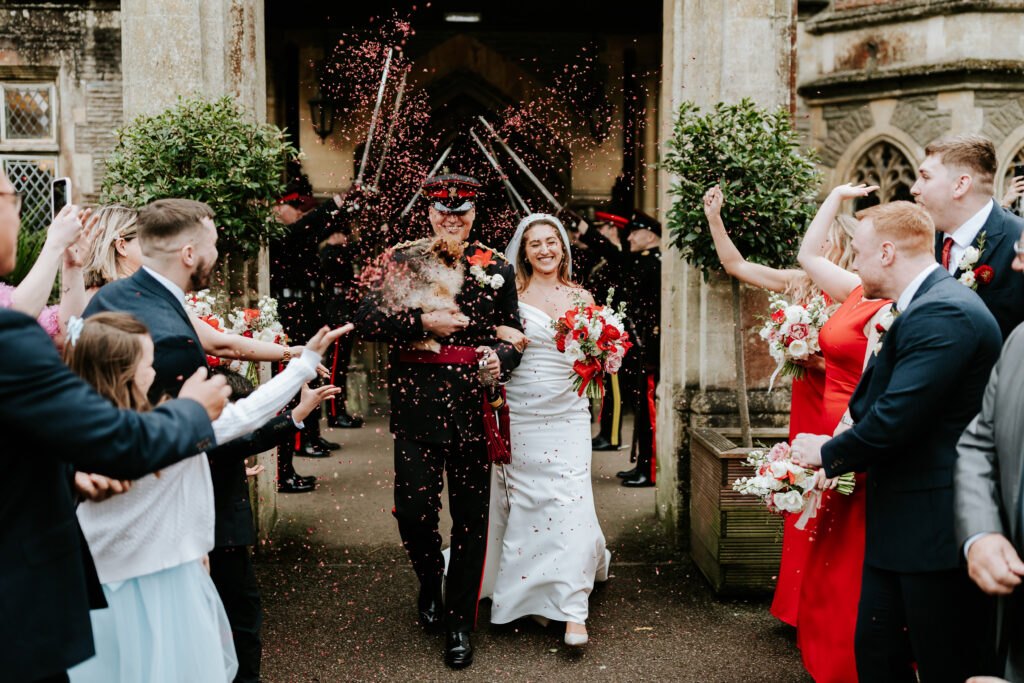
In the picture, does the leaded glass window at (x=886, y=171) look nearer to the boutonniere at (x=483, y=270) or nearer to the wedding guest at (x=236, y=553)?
the boutonniere at (x=483, y=270)

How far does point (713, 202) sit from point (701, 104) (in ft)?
3.76

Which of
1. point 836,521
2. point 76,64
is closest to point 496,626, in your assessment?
point 836,521

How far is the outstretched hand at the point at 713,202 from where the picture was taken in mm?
4570

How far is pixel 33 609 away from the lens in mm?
1885

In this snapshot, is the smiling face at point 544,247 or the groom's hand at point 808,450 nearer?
the groom's hand at point 808,450

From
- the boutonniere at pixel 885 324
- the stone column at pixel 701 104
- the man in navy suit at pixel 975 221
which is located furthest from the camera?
the stone column at pixel 701 104

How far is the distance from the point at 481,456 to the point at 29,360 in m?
2.66

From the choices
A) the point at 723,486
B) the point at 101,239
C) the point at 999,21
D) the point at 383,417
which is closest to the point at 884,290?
the point at 723,486

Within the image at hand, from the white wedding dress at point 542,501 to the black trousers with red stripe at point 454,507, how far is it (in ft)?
1.01

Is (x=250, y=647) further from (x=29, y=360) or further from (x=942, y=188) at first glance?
(x=942, y=188)

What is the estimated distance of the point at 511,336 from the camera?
14.3ft

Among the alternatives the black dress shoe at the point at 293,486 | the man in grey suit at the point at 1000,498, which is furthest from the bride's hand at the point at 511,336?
the black dress shoe at the point at 293,486

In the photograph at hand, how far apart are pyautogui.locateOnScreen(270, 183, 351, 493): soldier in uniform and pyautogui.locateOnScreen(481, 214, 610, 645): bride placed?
2124 millimetres

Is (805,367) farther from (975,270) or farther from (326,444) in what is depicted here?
(326,444)
